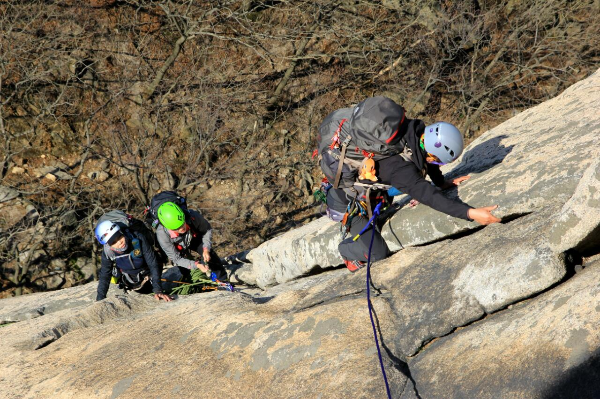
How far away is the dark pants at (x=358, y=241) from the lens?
15.5ft

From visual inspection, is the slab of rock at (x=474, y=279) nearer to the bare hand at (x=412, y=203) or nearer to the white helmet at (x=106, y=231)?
the bare hand at (x=412, y=203)

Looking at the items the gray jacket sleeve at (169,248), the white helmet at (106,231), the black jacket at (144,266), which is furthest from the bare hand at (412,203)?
the white helmet at (106,231)

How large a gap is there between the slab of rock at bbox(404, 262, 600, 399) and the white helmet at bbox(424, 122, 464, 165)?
4.66 ft

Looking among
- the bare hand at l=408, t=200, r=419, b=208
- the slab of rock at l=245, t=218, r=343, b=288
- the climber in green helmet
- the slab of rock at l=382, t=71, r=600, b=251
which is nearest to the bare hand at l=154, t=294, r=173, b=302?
the climber in green helmet

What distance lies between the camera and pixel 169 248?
622cm

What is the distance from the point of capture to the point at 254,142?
49.9ft

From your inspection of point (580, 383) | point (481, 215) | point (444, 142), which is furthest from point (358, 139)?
point (580, 383)

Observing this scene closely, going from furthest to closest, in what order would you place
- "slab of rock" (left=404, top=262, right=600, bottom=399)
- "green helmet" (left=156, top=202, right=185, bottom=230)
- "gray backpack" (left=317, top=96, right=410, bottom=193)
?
"green helmet" (left=156, top=202, right=185, bottom=230), "gray backpack" (left=317, top=96, right=410, bottom=193), "slab of rock" (left=404, top=262, right=600, bottom=399)

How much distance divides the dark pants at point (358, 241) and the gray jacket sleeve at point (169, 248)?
2225 millimetres

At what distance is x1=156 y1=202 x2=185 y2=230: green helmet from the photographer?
5840mm

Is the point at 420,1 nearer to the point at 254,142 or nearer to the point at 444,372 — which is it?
the point at 254,142

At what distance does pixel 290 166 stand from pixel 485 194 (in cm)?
1101

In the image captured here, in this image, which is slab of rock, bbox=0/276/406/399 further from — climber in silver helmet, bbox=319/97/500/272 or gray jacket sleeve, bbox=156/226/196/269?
gray jacket sleeve, bbox=156/226/196/269

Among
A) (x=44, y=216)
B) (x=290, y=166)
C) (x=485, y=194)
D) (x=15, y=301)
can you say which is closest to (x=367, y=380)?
(x=485, y=194)
